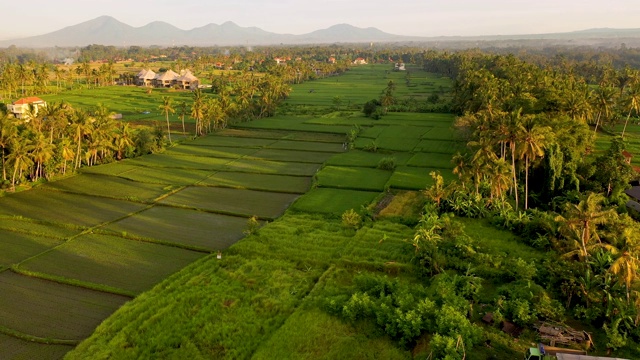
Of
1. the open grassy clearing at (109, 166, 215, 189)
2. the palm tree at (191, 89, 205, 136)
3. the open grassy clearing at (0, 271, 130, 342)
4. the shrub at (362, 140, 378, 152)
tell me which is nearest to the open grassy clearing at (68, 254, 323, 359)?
the open grassy clearing at (0, 271, 130, 342)

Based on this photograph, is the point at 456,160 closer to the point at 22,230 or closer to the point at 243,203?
the point at 243,203

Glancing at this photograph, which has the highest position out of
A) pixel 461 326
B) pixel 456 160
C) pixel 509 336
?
pixel 456 160

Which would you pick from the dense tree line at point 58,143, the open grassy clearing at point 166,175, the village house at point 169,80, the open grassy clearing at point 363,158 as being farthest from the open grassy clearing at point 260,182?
the village house at point 169,80


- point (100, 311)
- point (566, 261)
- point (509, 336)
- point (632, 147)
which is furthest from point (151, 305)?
point (632, 147)

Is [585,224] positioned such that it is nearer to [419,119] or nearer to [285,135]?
[285,135]

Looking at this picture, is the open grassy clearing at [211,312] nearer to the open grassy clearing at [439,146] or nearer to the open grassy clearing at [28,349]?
the open grassy clearing at [28,349]
